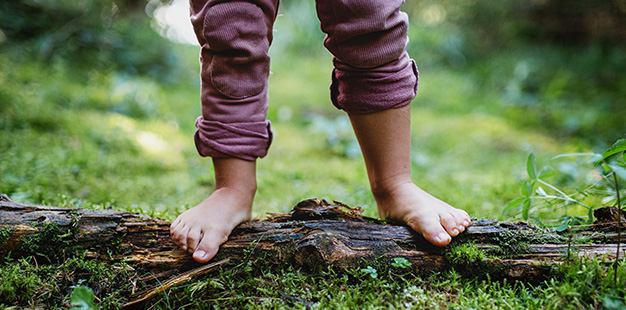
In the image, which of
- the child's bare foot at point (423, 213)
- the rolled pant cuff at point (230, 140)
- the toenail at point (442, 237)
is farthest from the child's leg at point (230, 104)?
the toenail at point (442, 237)

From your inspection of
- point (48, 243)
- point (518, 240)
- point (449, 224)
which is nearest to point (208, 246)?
point (48, 243)

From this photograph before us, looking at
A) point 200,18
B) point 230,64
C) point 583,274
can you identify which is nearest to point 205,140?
point 230,64

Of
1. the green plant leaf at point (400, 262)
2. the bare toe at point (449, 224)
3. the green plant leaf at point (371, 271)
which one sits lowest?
the green plant leaf at point (371, 271)

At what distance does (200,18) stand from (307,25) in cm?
569

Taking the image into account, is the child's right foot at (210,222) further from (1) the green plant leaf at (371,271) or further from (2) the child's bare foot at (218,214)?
(1) the green plant leaf at (371,271)

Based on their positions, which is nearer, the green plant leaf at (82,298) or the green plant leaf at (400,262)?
the green plant leaf at (82,298)

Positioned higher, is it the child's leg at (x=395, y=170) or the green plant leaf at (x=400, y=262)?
the child's leg at (x=395, y=170)

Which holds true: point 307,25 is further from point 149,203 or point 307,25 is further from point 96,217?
point 96,217

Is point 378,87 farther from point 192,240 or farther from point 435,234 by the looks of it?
point 192,240

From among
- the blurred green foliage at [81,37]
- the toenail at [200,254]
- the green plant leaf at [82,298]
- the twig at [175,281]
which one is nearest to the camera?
the green plant leaf at [82,298]

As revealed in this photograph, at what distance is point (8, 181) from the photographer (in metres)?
1.69

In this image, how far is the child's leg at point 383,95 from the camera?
106 centimetres

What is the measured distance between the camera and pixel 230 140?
1.20 m

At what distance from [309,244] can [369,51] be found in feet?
1.82
